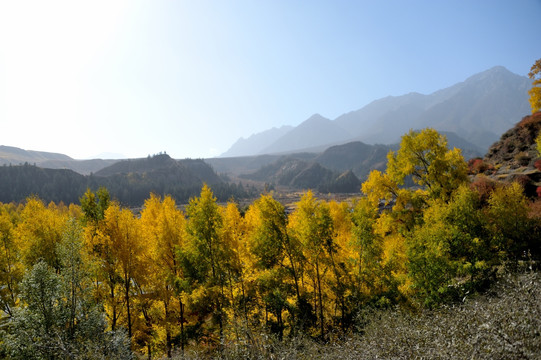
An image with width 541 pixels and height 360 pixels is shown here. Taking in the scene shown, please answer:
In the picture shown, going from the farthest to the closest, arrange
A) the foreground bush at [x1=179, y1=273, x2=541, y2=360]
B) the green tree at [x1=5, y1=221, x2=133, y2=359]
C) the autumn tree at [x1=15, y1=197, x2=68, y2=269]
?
the autumn tree at [x1=15, y1=197, x2=68, y2=269]
the green tree at [x1=5, y1=221, x2=133, y2=359]
the foreground bush at [x1=179, y1=273, x2=541, y2=360]

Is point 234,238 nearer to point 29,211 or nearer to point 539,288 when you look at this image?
point 539,288

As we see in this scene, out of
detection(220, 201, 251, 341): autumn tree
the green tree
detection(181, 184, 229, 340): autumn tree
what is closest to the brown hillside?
detection(220, 201, 251, 341): autumn tree

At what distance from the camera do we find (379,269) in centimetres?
2195

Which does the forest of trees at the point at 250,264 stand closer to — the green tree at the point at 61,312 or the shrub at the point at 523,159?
the green tree at the point at 61,312

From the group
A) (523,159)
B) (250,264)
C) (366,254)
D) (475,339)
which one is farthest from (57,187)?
(523,159)

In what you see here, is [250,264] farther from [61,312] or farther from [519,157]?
[519,157]

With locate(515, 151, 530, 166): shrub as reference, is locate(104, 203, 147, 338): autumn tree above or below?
below

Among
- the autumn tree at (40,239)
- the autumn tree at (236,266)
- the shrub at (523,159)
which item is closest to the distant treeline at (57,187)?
the autumn tree at (40,239)

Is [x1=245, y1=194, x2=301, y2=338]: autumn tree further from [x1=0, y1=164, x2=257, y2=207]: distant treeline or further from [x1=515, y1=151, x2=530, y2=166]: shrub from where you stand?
[x1=0, y1=164, x2=257, y2=207]: distant treeline

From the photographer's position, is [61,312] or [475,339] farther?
[61,312]

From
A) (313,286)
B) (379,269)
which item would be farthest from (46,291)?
(379,269)

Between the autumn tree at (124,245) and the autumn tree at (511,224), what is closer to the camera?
the autumn tree at (124,245)

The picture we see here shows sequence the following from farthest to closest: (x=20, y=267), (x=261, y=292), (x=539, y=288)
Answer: (x=20, y=267) < (x=261, y=292) < (x=539, y=288)

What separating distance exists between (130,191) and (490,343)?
216m
